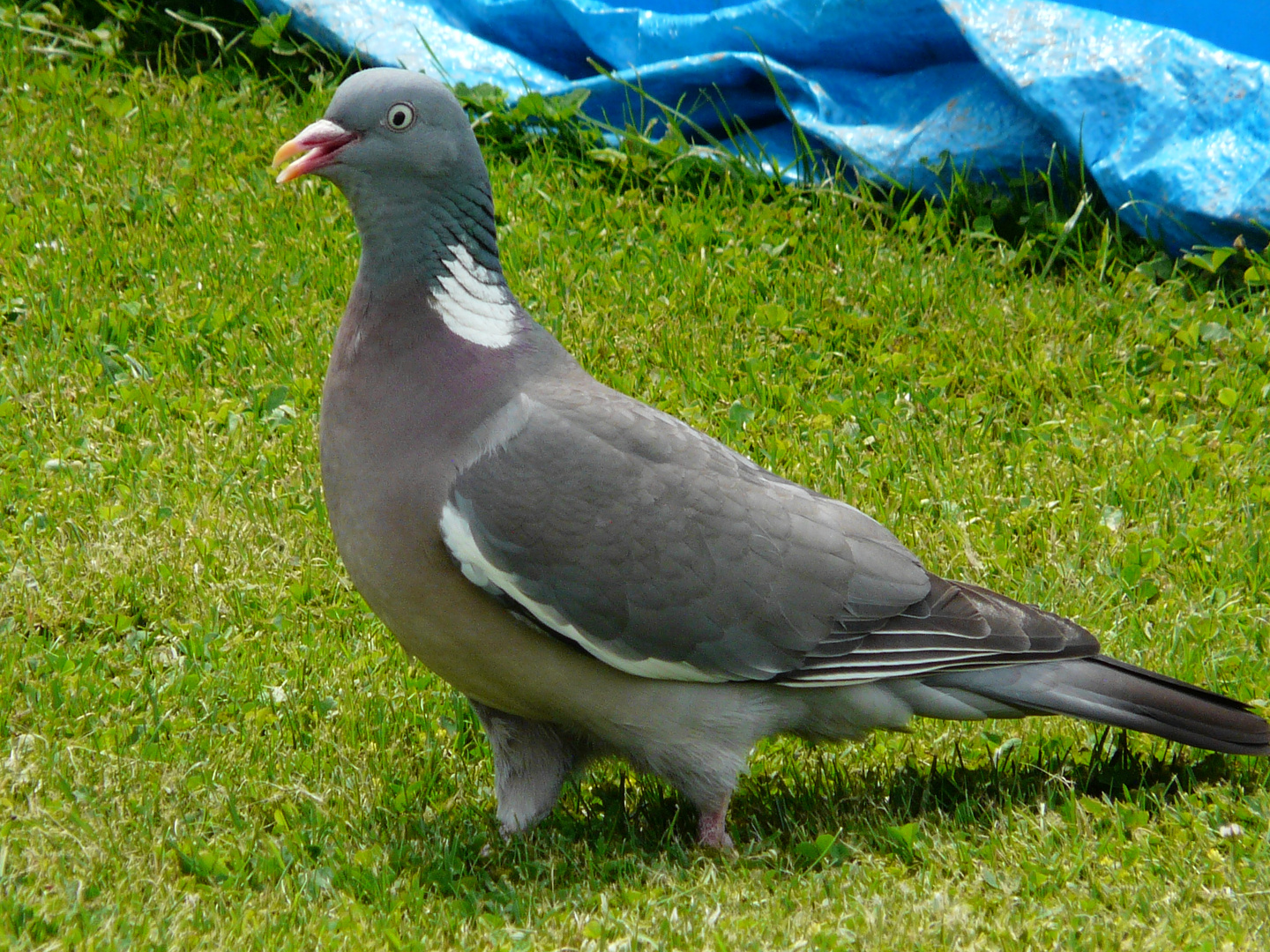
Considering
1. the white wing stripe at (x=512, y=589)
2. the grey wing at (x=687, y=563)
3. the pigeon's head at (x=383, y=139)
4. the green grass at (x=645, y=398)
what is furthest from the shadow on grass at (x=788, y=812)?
the pigeon's head at (x=383, y=139)

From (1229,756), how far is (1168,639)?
1.57 ft

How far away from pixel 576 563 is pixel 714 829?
656 millimetres

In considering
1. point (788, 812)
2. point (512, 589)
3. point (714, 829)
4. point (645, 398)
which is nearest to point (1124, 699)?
point (788, 812)

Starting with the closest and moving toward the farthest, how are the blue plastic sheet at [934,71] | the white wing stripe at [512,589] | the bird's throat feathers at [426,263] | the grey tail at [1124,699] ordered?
the white wing stripe at [512,589] → the bird's throat feathers at [426,263] → the grey tail at [1124,699] → the blue plastic sheet at [934,71]

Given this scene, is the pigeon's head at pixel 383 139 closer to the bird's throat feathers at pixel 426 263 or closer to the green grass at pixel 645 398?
the bird's throat feathers at pixel 426 263

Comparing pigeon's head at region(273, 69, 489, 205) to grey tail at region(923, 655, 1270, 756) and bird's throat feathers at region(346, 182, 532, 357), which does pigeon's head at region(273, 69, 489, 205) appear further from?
grey tail at region(923, 655, 1270, 756)

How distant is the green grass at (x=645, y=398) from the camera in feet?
9.61

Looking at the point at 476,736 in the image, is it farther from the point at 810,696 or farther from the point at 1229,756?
the point at 1229,756

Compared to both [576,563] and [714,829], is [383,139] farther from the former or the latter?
[714,829]

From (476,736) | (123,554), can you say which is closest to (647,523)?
(476,736)

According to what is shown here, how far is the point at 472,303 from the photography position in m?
3.05

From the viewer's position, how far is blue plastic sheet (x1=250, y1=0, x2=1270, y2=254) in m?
5.21

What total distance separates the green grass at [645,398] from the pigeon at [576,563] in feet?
0.73

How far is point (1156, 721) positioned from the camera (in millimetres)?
3160
